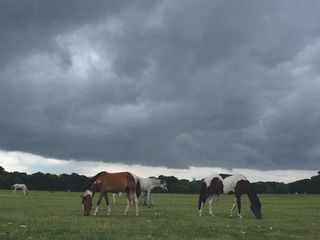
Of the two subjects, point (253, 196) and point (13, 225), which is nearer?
point (13, 225)

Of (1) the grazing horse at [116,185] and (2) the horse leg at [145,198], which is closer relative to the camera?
(1) the grazing horse at [116,185]

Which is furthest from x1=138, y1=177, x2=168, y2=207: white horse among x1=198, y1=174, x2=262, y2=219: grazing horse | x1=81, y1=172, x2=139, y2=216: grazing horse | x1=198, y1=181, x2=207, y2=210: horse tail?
x1=81, y1=172, x2=139, y2=216: grazing horse

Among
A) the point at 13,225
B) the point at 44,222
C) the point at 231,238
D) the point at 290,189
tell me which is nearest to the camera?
the point at 231,238

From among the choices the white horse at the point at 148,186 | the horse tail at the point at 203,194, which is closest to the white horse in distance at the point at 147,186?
the white horse at the point at 148,186

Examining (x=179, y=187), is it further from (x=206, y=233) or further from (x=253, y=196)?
(x=206, y=233)

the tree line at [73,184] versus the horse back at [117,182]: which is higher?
the tree line at [73,184]

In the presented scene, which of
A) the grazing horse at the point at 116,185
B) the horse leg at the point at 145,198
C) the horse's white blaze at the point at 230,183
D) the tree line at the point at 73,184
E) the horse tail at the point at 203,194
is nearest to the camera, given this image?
the grazing horse at the point at 116,185

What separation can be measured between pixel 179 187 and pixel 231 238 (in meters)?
101

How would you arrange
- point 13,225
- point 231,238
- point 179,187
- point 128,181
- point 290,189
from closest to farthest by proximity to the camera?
point 231,238
point 13,225
point 128,181
point 179,187
point 290,189

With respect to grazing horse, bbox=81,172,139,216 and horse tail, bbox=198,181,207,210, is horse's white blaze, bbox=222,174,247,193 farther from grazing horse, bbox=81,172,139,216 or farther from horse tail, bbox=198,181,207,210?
grazing horse, bbox=81,172,139,216

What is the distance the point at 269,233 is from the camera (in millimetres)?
21578

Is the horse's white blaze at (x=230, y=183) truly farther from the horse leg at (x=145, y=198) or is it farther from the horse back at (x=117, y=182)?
the horse leg at (x=145, y=198)

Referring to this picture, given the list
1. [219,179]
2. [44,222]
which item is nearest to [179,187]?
[219,179]

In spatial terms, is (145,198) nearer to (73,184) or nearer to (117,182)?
(117,182)
